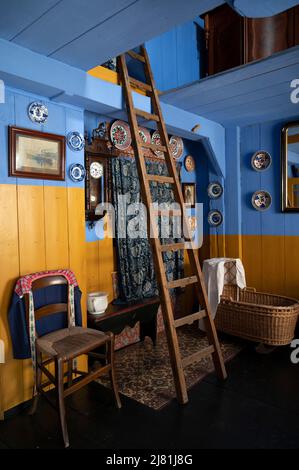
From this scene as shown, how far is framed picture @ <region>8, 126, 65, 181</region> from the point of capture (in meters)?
2.34

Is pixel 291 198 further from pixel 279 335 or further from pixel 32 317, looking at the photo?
pixel 32 317

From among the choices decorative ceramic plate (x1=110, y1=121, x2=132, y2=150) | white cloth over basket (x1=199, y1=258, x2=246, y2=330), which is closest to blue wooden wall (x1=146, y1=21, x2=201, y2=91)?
decorative ceramic plate (x1=110, y1=121, x2=132, y2=150)

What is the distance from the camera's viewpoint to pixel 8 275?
7.66 feet

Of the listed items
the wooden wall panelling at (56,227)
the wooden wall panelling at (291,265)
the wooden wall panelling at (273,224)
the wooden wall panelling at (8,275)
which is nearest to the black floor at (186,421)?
the wooden wall panelling at (8,275)

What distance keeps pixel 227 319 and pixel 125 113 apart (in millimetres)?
2252

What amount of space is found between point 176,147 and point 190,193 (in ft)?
2.02

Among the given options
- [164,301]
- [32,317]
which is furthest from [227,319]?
[32,317]

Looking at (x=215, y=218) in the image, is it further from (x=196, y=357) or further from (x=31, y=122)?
(x=31, y=122)

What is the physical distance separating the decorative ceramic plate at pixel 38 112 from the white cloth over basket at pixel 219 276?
2.15 metres

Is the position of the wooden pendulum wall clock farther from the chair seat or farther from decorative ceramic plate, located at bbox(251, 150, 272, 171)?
decorative ceramic plate, located at bbox(251, 150, 272, 171)

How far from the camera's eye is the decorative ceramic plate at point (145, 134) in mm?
3545

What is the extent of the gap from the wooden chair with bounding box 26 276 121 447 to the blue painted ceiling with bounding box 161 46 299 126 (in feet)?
6.61

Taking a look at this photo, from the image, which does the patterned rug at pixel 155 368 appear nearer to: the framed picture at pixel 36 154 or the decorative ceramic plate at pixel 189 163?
the framed picture at pixel 36 154

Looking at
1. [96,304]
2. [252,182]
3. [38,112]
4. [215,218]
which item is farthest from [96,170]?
[252,182]
